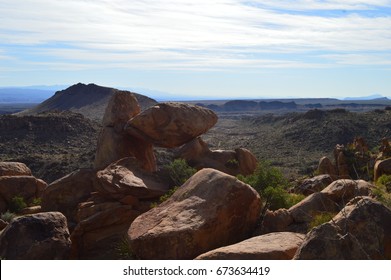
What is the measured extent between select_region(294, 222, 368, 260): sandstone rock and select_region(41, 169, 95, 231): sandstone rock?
12195mm

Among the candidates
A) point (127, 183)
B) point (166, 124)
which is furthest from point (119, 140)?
point (127, 183)

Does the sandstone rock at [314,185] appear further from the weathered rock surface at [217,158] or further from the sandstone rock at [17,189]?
the sandstone rock at [17,189]

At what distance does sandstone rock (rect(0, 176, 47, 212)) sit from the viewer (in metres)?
23.7

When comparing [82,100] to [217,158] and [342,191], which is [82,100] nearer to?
[217,158]

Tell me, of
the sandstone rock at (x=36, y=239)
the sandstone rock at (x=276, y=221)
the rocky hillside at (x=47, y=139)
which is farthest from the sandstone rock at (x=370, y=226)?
the rocky hillside at (x=47, y=139)

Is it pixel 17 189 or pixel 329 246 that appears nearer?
pixel 329 246

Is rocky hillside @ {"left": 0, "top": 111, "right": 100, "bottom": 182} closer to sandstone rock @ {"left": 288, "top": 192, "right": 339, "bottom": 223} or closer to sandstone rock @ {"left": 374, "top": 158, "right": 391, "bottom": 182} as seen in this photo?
sandstone rock @ {"left": 374, "top": 158, "right": 391, "bottom": 182}

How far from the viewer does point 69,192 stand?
20.1 m

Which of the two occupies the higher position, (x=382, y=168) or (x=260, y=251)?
(x=382, y=168)

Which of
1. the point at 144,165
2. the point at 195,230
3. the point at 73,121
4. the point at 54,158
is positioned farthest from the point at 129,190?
the point at 73,121

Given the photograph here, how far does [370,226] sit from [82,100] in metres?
152

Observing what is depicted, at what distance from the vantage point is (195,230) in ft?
40.8

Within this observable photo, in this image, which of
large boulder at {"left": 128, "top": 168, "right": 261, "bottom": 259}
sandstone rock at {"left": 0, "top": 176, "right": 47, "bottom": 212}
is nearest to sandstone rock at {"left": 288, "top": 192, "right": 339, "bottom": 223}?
large boulder at {"left": 128, "top": 168, "right": 261, "bottom": 259}

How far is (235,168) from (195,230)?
11334mm
